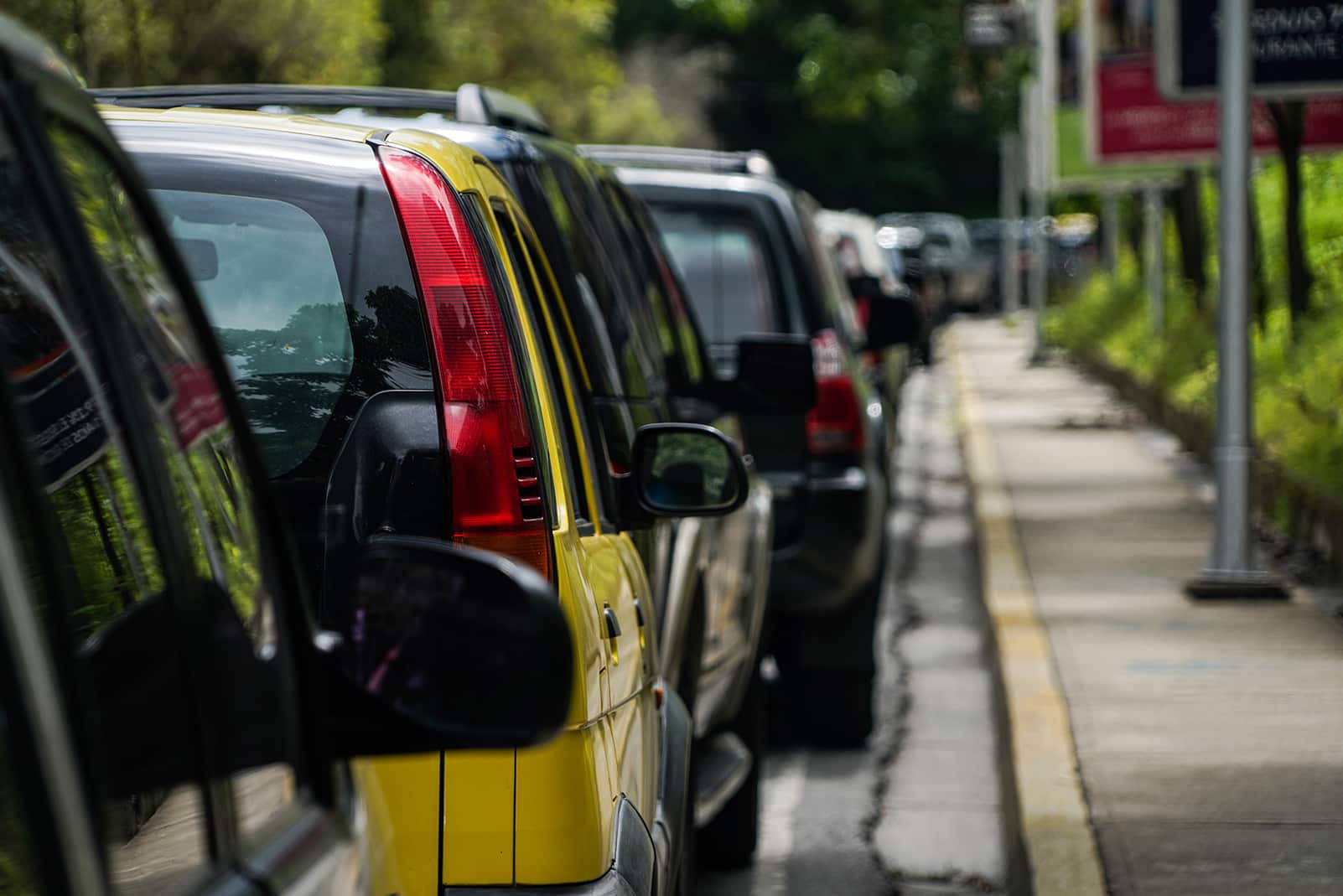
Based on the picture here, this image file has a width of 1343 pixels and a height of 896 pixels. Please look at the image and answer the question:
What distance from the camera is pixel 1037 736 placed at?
6.80 m

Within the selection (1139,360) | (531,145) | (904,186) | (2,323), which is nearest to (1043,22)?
(1139,360)

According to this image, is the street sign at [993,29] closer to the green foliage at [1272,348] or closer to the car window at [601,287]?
the green foliage at [1272,348]

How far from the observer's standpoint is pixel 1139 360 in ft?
71.6

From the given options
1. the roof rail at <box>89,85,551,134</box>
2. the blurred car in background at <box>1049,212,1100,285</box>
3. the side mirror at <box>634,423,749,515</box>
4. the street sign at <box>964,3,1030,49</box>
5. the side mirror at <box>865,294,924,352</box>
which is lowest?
the blurred car in background at <box>1049,212,1100,285</box>

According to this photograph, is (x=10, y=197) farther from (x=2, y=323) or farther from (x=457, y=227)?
(x=457, y=227)

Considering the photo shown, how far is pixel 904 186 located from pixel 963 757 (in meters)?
58.0

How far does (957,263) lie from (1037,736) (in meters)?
41.2

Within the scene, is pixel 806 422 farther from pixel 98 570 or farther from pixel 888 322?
pixel 98 570

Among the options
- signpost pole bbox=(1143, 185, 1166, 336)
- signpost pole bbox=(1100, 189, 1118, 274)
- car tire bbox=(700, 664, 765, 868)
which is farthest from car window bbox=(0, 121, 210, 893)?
signpost pole bbox=(1100, 189, 1118, 274)

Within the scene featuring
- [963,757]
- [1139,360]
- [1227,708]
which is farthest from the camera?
[1139,360]

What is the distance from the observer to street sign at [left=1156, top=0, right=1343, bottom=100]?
32.7ft

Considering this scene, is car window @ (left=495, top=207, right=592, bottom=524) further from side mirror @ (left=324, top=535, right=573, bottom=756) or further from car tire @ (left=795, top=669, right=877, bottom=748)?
car tire @ (left=795, top=669, right=877, bottom=748)

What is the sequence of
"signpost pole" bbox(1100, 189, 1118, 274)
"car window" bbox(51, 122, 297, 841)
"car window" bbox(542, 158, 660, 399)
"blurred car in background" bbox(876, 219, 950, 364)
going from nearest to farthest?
"car window" bbox(51, 122, 297, 841), "car window" bbox(542, 158, 660, 399), "blurred car in background" bbox(876, 219, 950, 364), "signpost pole" bbox(1100, 189, 1118, 274)

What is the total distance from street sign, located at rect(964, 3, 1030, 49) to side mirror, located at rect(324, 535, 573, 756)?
19410mm
